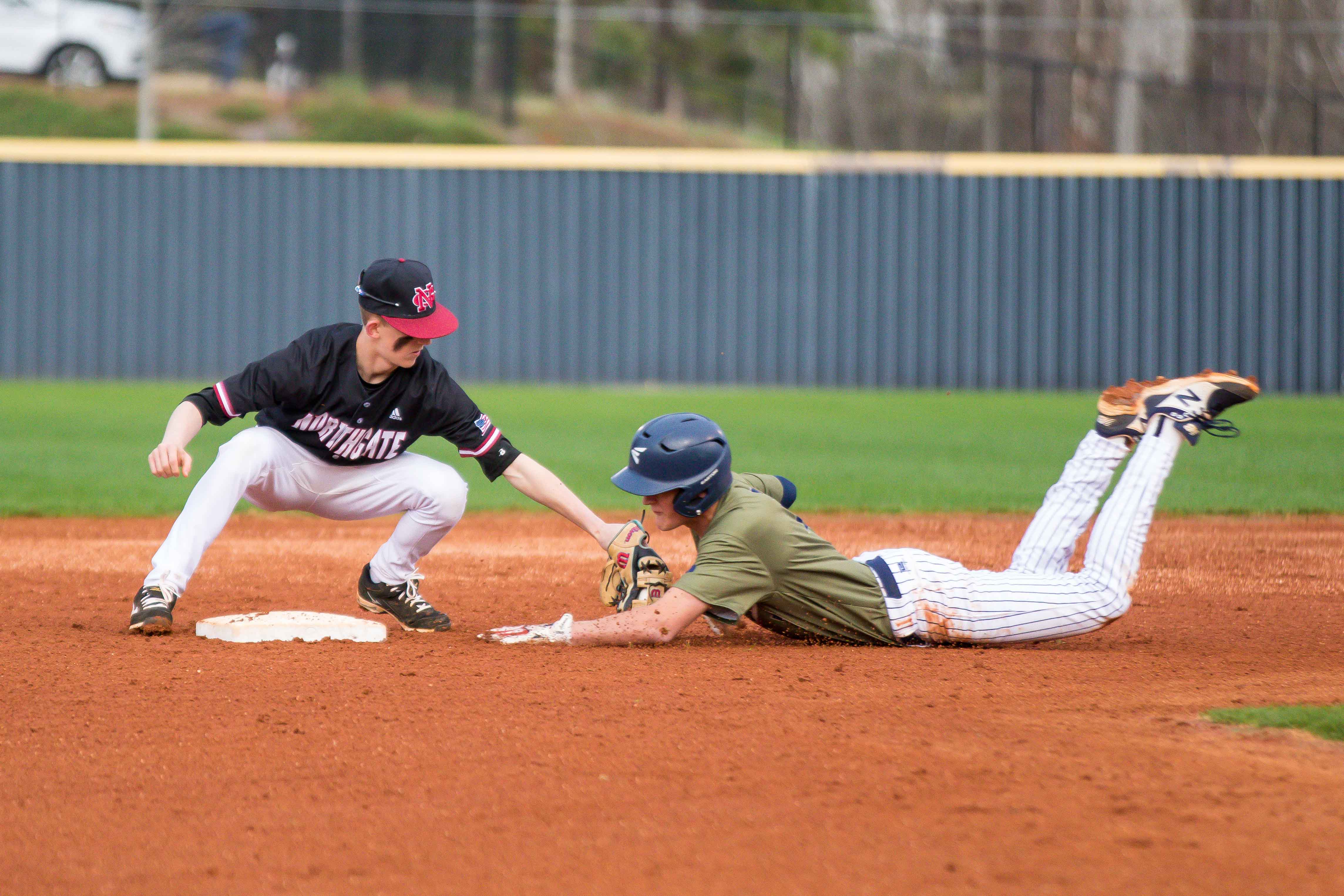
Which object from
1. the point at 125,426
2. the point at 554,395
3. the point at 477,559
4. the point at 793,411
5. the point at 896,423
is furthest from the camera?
the point at 554,395

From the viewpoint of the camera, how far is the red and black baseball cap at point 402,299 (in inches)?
171

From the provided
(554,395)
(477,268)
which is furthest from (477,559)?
(477,268)

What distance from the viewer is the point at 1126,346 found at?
1966 centimetres

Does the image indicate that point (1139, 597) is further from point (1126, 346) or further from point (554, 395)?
point (1126, 346)

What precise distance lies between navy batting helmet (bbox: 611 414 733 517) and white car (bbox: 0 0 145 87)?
78.2ft

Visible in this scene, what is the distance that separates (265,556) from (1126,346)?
15437mm

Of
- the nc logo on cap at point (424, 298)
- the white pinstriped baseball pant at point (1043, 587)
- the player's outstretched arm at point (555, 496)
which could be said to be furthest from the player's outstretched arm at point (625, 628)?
the nc logo on cap at point (424, 298)

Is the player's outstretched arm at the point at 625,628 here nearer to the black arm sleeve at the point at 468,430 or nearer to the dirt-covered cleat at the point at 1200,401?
the black arm sleeve at the point at 468,430

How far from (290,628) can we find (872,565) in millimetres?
1930

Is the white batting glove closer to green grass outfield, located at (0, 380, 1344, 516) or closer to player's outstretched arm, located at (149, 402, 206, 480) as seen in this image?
player's outstretched arm, located at (149, 402, 206, 480)

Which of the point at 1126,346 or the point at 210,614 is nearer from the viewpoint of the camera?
the point at 210,614

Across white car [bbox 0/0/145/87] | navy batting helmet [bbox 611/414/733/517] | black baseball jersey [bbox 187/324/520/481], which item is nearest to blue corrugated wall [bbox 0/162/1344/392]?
white car [bbox 0/0/145/87]

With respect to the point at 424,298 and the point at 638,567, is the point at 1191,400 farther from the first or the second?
the point at 424,298

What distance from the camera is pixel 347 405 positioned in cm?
457
